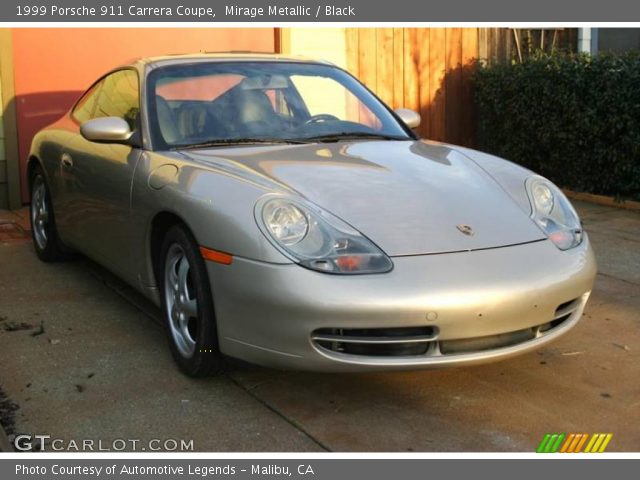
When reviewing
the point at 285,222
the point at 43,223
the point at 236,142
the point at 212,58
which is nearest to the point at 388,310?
the point at 285,222

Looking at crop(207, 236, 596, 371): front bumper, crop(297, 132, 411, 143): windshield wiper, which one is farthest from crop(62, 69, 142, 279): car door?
crop(207, 236, 596, 371): front bumper

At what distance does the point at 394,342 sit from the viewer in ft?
10.3

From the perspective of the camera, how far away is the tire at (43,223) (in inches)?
222

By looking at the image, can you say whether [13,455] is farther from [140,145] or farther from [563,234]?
[563,234]

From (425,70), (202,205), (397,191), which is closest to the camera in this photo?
(202,205)

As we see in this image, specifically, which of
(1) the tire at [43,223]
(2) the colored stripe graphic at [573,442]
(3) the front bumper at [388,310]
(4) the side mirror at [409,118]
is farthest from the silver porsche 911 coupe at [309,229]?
(1) the tire at [43,223]

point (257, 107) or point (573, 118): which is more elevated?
point (257, 107)

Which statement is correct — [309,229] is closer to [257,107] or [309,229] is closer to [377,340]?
[377,340]

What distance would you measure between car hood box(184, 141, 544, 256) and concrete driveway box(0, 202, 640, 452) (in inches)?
27.0

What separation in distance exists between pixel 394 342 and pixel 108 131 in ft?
6.50

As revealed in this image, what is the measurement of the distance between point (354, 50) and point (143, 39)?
7.98ft

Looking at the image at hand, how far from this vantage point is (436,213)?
348 cm

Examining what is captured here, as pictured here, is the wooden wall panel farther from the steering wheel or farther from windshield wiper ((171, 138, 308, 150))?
windshield wiper ((171, 138, 308, 150))
